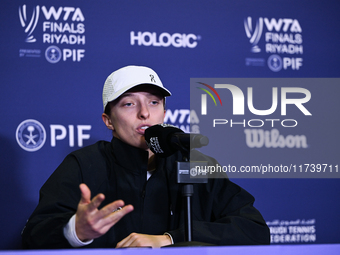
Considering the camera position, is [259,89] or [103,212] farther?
[259,89]

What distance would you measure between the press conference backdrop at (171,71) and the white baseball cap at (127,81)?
612mm

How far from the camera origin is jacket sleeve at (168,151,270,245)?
104 cm

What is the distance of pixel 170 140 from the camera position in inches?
34.4

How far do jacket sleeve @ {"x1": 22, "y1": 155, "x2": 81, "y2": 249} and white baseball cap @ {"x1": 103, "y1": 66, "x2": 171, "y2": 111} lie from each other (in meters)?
0.28

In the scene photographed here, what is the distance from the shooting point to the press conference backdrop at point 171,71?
5.78 ft

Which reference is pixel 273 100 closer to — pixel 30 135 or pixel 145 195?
pixel 145 195

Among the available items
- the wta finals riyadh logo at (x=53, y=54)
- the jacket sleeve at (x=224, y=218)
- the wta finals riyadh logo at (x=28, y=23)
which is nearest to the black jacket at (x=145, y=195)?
the jacket sleeve at (x=224, y=218)

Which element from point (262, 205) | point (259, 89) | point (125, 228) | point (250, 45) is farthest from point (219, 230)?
point (250, 45)

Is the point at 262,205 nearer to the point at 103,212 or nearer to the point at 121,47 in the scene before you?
the point at 121,47

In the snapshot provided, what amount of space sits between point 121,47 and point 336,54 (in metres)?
1.38

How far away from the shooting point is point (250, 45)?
2047 millimetres

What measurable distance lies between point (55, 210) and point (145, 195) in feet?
1.06

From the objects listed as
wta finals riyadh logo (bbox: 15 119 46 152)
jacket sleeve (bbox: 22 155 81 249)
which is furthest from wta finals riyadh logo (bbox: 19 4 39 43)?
jacket sleeve (bbox: 22 155 81 249)

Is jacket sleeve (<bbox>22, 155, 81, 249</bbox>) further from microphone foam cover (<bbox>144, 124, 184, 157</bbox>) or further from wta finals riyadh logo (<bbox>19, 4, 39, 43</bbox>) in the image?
wta finals riyadh logo (<bbox>19, 4, 39, 43</bbox>)
